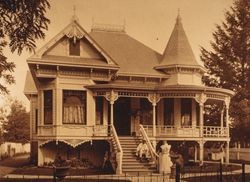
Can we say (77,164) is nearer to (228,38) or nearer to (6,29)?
(6,29)

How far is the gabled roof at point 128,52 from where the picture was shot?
26.8 metres

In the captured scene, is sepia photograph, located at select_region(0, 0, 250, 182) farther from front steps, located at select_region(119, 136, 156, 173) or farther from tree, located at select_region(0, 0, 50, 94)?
tree, located at select_region(0, 0, 50, 94)

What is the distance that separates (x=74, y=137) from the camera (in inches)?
912

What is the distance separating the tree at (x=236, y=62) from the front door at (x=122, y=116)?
9.01 meters

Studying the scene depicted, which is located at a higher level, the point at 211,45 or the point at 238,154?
the point at 211,45

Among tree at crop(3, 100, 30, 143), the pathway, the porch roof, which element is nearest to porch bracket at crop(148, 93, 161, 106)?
the porch roof

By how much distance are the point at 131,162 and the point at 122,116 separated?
16.0 feet

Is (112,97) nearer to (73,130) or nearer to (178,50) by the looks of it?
(73,130)

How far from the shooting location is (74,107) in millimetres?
23578

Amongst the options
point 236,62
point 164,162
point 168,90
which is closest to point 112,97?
point 168,90

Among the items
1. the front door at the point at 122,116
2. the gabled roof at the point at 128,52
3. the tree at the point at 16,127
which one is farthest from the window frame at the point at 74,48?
the tree at the point at 16,127

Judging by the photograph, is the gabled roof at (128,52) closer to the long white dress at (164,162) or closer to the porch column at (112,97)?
the porch column at (112,97)

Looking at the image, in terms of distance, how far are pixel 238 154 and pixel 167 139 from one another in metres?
9.31

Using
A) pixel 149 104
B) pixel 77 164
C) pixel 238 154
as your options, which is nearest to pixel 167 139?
pixel 149 104
